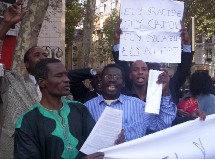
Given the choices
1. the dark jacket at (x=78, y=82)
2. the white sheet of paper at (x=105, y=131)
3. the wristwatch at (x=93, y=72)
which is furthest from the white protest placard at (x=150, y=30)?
the white sheet of paper at (x=105, y=131)

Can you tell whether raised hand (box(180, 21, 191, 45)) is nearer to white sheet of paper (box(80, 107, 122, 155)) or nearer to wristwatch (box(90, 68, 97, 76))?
wristwatch (box(90, 68, 97, 76))

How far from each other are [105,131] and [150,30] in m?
1.90

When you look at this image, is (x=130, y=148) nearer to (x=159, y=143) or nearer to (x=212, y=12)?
(x=159, y=143)

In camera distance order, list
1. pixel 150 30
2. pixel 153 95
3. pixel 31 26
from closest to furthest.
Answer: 1. pixel 153 95
2. pixel 150 30
3. pixel 31 26

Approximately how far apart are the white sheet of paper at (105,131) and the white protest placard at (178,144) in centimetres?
18

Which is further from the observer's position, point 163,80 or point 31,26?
point 31,26

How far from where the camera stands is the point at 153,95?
411 centimetres

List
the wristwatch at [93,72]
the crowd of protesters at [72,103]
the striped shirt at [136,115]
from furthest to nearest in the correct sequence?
the wristwatch at [93,72] → the striped shirt at [136,115] → the crowd of protesters at [72,103]

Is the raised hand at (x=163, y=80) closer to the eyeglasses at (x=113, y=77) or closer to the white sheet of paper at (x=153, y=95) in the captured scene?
the white sheet of paper at (x=153, y=95)

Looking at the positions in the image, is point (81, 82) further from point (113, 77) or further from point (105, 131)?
point (105, 131)

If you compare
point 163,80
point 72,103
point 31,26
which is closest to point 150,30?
point 163,80

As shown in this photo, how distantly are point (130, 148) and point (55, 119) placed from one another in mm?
707

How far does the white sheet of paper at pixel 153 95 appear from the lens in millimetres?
3977

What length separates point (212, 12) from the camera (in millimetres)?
25578
